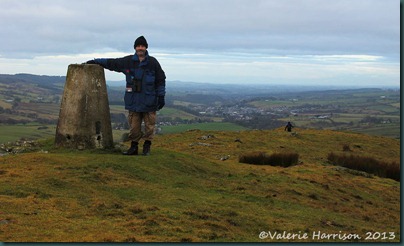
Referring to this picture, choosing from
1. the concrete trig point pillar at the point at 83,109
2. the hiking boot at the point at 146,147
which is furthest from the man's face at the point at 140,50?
the hiking boot at the point at 146,147

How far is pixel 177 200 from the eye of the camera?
9.90 m

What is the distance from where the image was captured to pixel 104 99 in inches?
537

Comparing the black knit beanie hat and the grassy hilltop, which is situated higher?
the black knit beanie hat

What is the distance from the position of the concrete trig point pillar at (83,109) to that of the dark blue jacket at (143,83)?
90cm

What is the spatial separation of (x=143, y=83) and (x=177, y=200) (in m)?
4.32

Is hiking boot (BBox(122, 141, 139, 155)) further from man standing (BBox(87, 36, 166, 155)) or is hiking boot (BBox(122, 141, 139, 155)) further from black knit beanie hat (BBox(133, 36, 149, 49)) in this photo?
black knit beanie hat (BBox(133, 36, 149, 49))

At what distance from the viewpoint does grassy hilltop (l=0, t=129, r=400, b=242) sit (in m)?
7.46

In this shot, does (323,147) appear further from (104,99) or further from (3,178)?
(3,178)

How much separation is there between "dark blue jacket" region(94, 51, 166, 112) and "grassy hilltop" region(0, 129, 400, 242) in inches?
62.1

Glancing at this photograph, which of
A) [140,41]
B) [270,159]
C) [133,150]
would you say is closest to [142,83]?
[140,41]

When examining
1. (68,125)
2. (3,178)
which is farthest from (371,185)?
(3,178)

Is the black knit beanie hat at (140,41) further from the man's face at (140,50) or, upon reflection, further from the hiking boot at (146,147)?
the hiking boot at (146,147)

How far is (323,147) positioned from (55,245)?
72.3 feet

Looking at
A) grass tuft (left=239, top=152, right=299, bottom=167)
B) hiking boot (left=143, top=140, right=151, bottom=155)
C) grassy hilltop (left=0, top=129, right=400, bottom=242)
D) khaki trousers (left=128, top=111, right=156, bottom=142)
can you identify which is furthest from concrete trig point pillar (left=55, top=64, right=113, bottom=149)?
grass tuft (left=239, top=152, right=299, bottom=167)
